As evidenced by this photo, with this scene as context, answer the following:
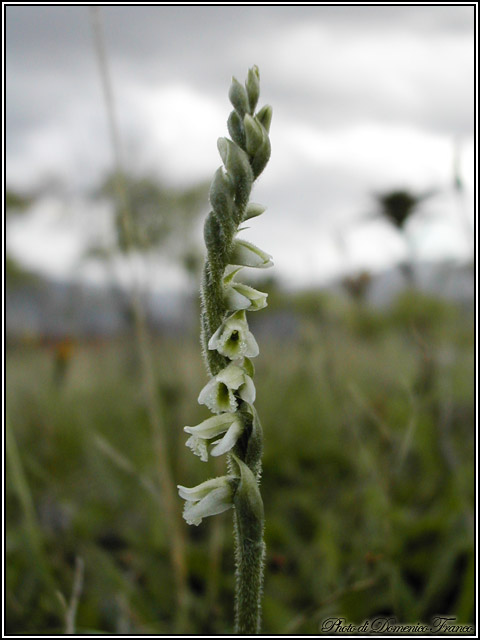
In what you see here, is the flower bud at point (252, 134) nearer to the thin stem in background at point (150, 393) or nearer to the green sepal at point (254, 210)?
the green sepal at point (254, 210)

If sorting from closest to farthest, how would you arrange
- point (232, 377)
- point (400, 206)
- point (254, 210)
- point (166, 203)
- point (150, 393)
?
1. point (232, 377)
2. point (254, 210)
3. point (150, 393)
4. point (400, 206)
5. point (166, 203)

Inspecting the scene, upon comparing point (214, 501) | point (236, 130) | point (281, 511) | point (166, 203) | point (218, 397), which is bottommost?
point (281, 511)

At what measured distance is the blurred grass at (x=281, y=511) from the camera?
1.49 metres

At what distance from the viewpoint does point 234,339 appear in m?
0.79

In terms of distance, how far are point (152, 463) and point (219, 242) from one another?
192cm

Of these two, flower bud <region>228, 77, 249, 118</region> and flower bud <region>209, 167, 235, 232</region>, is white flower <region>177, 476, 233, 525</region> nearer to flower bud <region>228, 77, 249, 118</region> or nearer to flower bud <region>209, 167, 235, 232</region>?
flower bud <region>209, 167, 235, 232</region>

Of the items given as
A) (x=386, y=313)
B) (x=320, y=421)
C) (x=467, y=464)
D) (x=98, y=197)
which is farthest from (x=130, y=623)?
(x=386, y=313)

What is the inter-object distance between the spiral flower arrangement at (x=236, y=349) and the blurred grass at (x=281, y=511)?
1.61 ft

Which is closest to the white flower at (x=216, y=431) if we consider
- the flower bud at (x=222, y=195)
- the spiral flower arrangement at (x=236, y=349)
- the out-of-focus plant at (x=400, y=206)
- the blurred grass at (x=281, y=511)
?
the spiral flower arrangement at (x=236, y=349)

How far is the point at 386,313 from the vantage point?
16.9 feet

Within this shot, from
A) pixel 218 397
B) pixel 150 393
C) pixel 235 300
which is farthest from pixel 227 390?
pixel 150 393

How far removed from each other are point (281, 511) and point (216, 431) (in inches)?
57.7

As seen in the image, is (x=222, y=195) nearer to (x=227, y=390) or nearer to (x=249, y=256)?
(x=249, y=256)

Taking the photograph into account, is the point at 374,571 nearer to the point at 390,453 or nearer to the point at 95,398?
the point at 390,453
